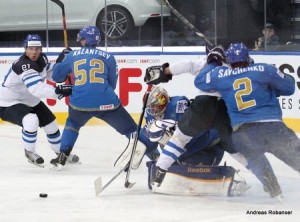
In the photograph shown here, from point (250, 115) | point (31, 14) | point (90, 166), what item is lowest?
point (90, 166)

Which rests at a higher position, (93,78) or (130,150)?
(93,78)

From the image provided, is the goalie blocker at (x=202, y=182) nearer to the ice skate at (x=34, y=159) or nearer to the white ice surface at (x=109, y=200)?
the white ice surface at (x=109, y=200)

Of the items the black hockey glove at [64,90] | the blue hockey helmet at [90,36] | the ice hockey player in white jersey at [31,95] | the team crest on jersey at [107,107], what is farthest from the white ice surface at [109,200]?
the blue hockey helmet at [90,36]

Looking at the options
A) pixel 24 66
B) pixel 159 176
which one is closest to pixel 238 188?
pixel 159 176

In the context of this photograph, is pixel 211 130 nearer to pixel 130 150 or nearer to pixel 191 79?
pixel 130 150

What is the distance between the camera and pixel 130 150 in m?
6.02

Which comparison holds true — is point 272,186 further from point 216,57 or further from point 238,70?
point 216,57

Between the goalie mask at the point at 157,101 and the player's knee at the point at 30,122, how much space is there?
4.72ft

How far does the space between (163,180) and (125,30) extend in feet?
14.9

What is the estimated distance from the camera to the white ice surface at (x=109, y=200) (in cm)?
514

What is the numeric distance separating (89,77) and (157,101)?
1.09m

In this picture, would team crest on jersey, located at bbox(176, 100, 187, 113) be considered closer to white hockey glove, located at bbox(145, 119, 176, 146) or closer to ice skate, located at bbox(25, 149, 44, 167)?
white hockey glove, located at bbox(145, 119, 176, 146)

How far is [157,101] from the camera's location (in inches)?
230

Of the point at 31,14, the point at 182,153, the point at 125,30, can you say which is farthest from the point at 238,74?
the point at 31,14
